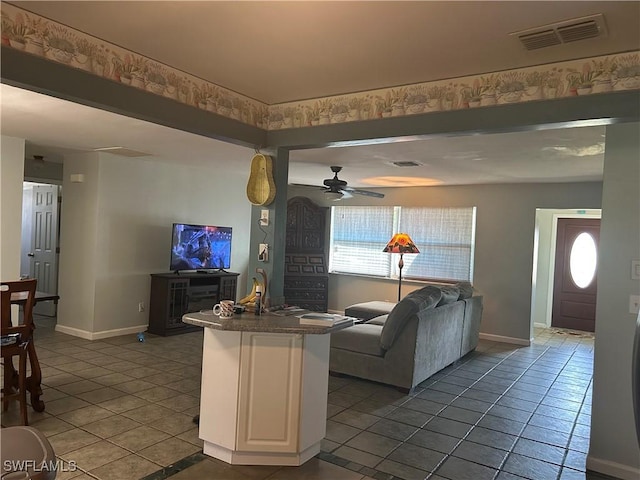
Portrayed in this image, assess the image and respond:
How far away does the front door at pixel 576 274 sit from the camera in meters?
8.04

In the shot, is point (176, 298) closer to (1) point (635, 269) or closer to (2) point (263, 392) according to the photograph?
(2) point (263, 392)

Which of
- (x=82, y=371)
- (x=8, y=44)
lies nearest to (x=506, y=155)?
(x=8, y=44)

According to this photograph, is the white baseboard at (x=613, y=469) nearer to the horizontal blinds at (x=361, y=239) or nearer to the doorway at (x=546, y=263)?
the horizontal blinds at (x=361, y=239)

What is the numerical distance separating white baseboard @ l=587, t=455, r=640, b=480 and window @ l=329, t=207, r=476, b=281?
4.44 m

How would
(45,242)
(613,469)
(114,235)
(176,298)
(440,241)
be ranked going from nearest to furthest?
(613,469) → (114,235) → (176,298) → (45,242) → (440,241)

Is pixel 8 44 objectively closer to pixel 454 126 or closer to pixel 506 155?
pixel 454 126

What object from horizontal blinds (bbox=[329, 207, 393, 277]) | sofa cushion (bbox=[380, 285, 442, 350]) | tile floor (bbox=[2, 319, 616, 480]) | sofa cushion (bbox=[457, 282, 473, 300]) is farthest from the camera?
horizontal blinds (bbox=[329, 207, 393, 277])

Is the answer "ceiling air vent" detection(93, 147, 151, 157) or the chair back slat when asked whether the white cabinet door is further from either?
"ceiling air vent" detection(93, 147, 151, 157)

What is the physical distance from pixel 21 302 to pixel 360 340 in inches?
115

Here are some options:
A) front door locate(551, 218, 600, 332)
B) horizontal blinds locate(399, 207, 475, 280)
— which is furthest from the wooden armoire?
front door locate(551, 218, 600, 332)

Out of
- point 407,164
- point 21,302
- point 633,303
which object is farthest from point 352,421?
point 407,164

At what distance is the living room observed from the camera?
5891 millimetres

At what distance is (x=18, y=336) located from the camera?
10.8 ft

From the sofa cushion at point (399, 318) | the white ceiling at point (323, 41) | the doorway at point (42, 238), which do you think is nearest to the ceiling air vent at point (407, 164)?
the white ceiling at point (323, 41)
